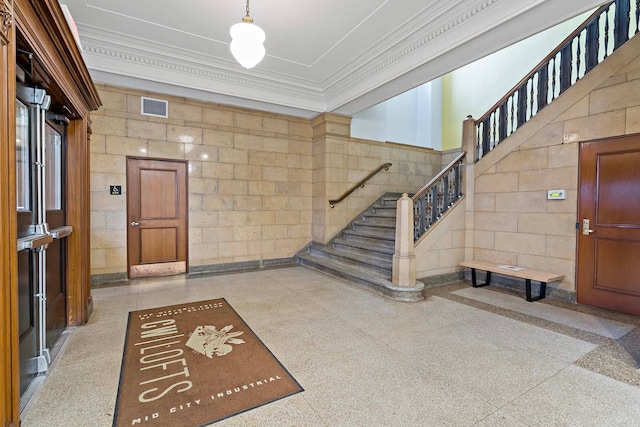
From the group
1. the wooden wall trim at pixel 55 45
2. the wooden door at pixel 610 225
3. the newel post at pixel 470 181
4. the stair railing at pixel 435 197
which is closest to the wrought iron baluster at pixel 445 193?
the stair railing at pixel 435 197

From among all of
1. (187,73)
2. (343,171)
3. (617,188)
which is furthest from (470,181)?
(187,73)

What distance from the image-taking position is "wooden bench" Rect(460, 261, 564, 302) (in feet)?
13.2

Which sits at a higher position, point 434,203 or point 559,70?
point 559,70

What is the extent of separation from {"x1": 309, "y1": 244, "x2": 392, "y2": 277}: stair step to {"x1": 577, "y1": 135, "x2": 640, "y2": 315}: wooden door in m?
2.53

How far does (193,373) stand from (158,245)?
369cm

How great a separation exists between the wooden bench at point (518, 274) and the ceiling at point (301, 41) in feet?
9.71

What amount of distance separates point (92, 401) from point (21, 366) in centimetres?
53

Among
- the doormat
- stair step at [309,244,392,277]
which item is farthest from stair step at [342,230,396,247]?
the doormat

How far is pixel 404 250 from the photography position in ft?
14.2

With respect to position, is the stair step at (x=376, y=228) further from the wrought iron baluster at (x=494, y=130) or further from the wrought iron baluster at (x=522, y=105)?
the wrought iron baluster at (x=522, y=105)

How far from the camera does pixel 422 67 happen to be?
4340mm

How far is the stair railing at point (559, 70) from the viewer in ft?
12.3

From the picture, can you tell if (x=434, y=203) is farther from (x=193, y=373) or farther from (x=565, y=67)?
(x=193, y=373)

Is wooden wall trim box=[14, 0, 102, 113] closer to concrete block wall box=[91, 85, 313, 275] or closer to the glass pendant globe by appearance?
the glass pendant globe
